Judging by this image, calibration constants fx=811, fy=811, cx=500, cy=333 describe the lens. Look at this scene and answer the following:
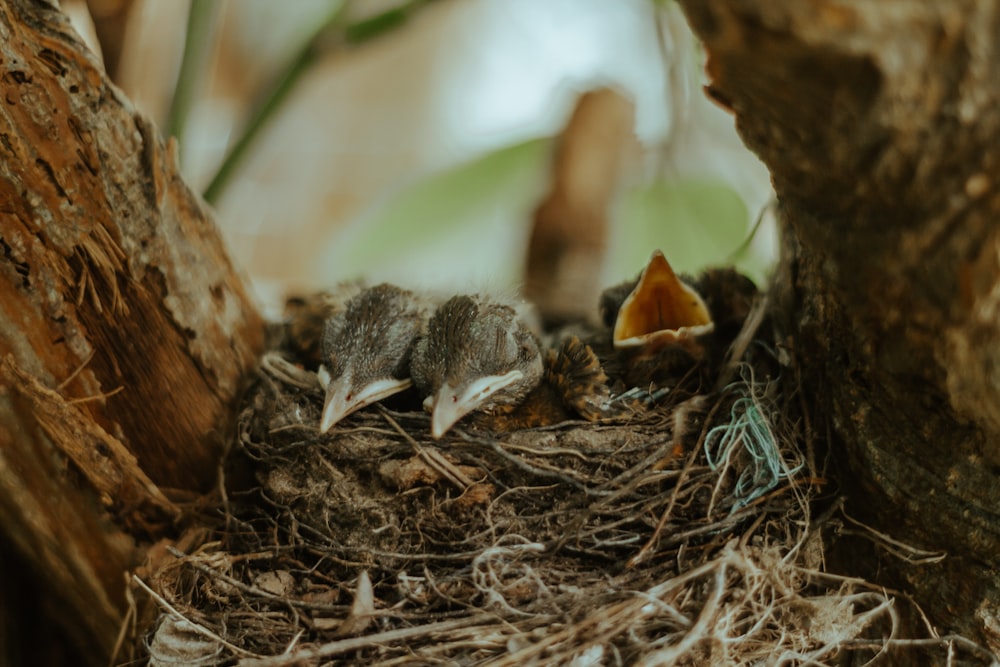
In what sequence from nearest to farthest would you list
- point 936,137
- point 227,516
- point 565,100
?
point 936,137 < point 227,516 < point 565,100

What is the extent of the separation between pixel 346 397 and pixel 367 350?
3.6 inches

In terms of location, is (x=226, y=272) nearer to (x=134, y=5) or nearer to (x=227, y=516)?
(x=227, y=516)

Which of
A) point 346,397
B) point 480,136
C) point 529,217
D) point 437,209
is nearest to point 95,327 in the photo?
point 346,397

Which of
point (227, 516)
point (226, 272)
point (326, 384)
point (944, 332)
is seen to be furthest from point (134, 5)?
point (944, 332)

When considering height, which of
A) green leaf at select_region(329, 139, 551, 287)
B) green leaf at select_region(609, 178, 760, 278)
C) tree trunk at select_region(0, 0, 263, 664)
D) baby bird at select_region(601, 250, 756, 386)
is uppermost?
tree trunk at select_region(0, 0, 263, 664)

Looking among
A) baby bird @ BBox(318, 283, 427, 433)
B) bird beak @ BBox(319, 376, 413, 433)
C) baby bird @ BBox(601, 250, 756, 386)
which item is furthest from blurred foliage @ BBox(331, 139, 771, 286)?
bird beak @ BBox(319, 376, 413, 433)

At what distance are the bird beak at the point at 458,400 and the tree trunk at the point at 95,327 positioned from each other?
1.13 ft

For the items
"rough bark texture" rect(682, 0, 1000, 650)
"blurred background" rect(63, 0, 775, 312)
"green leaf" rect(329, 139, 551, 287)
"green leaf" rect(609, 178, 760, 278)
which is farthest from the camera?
"green leaf" rect(329, 139, 551, 287)

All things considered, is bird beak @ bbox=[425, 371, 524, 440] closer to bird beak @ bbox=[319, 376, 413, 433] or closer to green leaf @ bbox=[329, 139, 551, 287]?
bird beak @ bbox=[319, 376, 413, 433]

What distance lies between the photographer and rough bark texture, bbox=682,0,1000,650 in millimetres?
688

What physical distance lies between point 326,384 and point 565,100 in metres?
1.74

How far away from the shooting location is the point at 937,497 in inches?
37.5

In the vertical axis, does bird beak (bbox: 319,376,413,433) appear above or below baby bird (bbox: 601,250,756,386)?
above

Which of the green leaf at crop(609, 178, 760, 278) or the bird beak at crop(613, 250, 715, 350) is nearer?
the bird beak at crop(613, 250, 715, 350)
